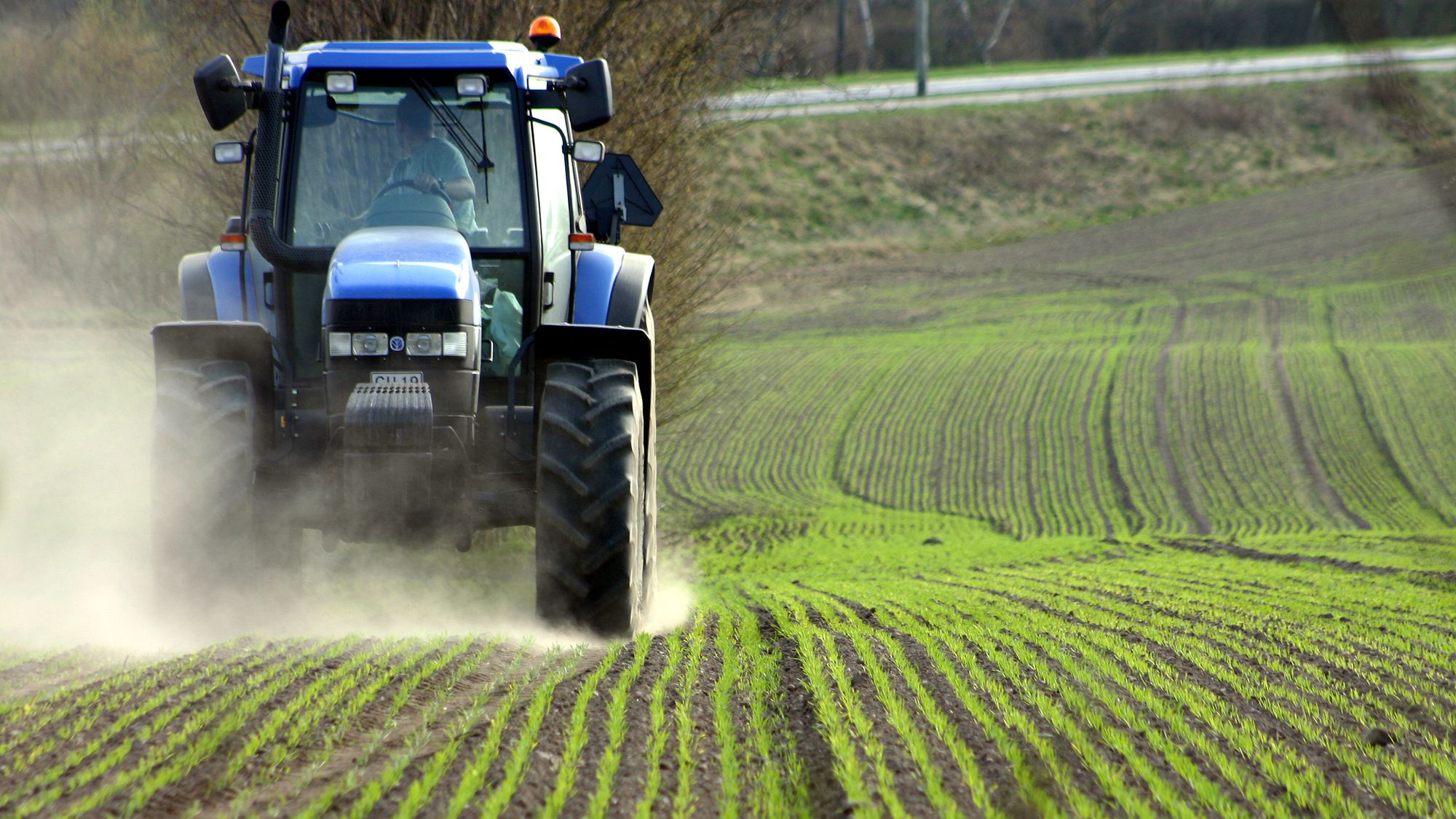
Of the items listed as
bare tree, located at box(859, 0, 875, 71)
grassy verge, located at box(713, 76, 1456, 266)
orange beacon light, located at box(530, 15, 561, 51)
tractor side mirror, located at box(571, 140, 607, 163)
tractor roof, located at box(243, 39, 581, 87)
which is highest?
bare tree, located at box(859, 0, 875, 71)

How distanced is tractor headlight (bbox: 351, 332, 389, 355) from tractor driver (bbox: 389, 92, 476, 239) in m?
0.86

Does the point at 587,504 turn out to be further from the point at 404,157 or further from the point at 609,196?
the point at 609,196

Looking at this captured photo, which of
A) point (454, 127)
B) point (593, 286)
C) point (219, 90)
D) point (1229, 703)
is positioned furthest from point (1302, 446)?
point (219, 90)

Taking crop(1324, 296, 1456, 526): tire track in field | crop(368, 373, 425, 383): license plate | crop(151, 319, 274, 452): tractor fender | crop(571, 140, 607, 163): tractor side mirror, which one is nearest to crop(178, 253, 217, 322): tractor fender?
crop(151, 319, 274, 452): tractor fender

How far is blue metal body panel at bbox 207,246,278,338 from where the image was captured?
254 inches

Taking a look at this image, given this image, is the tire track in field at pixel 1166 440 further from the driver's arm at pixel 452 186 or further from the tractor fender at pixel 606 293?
the driver's arm at pixel 452 186

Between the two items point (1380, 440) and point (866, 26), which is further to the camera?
point (866, 26)

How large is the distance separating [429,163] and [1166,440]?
21.5 meters

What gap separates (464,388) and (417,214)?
1.04 metres

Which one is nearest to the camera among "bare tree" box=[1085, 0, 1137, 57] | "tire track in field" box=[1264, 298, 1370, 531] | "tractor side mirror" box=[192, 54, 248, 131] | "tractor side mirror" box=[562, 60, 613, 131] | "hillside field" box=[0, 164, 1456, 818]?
"bare tree" box=[1085, 0, 1137, 57]

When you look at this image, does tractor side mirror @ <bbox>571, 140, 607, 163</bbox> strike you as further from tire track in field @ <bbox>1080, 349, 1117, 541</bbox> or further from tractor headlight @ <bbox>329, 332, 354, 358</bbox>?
tire track in field @ <bbox>1080, 349, 1117, 541</bbox>

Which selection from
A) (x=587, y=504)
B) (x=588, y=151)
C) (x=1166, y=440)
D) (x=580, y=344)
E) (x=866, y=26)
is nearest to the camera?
(x=587, y=504)

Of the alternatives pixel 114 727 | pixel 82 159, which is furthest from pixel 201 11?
pixel 114 727

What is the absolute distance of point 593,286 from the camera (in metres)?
6.61
